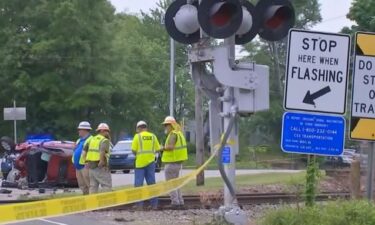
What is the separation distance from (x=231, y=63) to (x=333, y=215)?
2106 millimetres

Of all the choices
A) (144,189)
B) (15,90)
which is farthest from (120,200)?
(15,90)

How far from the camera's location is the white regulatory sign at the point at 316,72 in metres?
8.14

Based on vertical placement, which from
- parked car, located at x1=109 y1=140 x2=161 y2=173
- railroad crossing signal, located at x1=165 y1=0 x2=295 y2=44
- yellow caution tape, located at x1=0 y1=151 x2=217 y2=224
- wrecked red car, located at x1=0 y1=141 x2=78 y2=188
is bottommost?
parked car, located at x1=109 y1=140 x2=161 y2=173

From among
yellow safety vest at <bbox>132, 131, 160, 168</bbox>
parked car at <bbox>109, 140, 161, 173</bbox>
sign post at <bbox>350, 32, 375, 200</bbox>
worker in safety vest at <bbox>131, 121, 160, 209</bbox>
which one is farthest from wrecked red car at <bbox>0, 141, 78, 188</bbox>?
sign post at <bbox>350, 32, 375, 200</bbox>

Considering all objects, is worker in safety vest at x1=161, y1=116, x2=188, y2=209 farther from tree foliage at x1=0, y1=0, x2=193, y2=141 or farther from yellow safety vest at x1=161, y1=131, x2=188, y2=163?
tree foliage at x1=0, y1=0, x2=193, y2=141

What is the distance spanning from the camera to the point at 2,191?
2003cm

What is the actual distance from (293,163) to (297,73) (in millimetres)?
44658

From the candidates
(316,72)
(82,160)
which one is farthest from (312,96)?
(82,160)

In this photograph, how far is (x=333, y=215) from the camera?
28.4 feet

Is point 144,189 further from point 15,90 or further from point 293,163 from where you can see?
point 15,90

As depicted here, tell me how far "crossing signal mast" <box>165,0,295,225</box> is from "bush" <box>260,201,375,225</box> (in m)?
0.71

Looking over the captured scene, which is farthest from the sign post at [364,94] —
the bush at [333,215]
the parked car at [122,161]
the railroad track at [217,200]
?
the parked car at [122,161]

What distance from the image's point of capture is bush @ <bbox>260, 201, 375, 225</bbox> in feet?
28.1

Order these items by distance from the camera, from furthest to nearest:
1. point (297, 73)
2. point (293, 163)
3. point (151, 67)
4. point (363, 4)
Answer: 1. point (151, 67)
2. point (293, 163)
3. point (363, 4)
4. point (297, 73)
